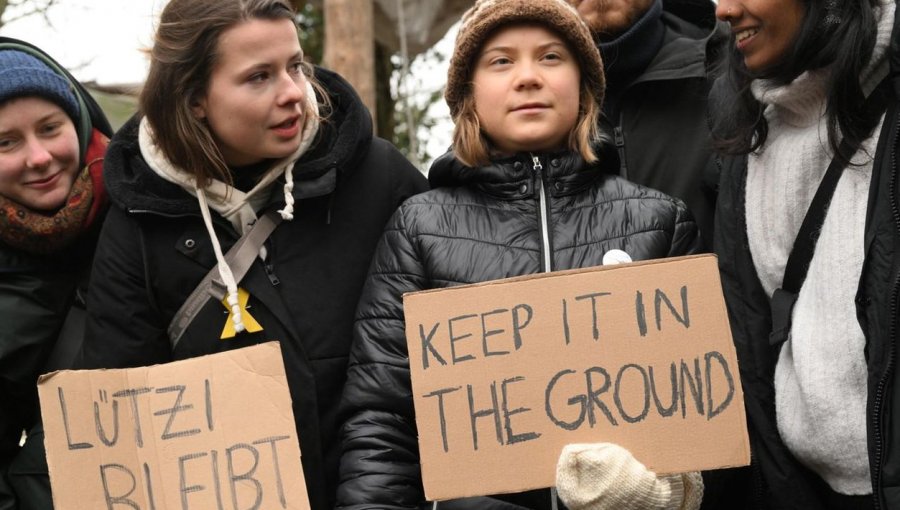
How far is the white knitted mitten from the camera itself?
89.0 inches

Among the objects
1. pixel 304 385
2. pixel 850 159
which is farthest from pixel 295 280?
pixel 850 159

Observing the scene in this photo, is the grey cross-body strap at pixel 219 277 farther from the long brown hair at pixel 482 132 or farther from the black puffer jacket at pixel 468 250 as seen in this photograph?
the long brown hair at pixel 482 132

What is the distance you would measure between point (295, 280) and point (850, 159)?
137 centimetres

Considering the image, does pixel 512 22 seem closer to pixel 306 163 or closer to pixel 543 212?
pixel 543 212

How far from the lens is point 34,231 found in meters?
3.20

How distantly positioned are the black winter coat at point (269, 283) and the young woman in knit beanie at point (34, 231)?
0.29 meters

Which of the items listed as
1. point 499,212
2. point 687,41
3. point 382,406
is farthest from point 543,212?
point 687,41

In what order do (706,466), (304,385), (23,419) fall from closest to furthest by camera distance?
(706,466) < (304,385) < (23,419)

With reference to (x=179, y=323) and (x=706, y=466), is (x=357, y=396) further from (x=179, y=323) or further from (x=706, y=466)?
(x=706, y=466)

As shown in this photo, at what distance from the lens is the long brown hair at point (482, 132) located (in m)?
2.75

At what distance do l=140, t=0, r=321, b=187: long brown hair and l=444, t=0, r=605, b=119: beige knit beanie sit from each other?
0.49 meters

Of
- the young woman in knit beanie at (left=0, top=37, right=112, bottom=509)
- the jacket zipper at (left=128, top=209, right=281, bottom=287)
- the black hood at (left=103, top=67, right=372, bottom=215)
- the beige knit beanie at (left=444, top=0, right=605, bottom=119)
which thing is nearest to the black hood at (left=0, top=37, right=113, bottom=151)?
the young woman in knit beanie at (left=0, top=37, right=112, bottom=509)

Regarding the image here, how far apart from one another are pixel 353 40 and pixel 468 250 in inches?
160

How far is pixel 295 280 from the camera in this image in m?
2.97
